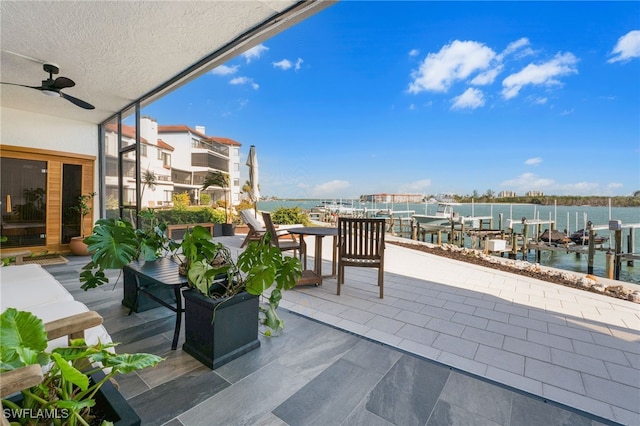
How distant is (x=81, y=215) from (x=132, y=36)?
16.3 feet

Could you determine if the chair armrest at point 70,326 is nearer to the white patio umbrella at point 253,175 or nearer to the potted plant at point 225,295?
the potted plant at point 225,295

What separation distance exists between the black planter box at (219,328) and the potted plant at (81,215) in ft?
17.2

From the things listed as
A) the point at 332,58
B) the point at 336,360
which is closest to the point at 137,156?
the point at 336,360

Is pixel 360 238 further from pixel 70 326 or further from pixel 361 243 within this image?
pixel 70 326

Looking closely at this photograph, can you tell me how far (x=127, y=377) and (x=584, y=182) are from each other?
3049 centimetres

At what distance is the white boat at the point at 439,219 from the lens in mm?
14594

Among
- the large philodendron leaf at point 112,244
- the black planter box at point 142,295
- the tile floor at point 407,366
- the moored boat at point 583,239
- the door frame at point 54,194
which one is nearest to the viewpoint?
the tile floor at point 407,366

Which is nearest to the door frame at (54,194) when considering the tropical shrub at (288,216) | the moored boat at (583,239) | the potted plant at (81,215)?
the potted plant at (81,215)

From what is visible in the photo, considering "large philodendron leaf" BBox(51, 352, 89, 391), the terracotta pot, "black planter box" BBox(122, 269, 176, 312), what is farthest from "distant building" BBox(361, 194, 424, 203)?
"large philodendron leaf" BBox(51, 352, 89, 391)

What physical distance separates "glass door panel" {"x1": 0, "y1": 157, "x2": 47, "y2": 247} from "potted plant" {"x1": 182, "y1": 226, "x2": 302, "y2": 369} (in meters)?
5.86

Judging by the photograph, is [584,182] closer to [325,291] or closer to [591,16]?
[591,16]

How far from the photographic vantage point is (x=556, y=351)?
2162mm

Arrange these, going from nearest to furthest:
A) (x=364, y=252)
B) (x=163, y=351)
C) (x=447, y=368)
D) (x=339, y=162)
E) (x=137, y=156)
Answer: (x=447, y=368) → (x=163, y=351) → (x=364, y=252) → (x=137, y=156) → (x=339, y=162)

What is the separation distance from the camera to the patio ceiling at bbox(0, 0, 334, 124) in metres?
2.40
